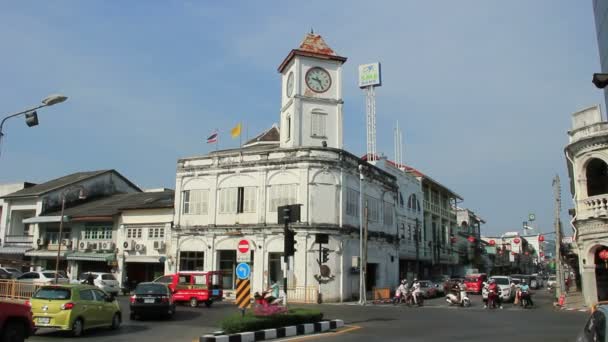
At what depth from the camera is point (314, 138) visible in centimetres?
4144

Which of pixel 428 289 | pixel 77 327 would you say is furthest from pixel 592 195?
pixel 77 327

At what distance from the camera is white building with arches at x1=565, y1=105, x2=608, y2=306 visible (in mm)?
27219

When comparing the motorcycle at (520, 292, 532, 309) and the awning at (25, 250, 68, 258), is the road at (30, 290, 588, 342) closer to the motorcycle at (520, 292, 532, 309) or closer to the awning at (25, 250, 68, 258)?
the motorcycle at (520, 292, 532, 309)

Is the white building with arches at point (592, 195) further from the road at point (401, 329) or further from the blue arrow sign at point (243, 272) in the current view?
the blue arrow sign at point (243, 272)

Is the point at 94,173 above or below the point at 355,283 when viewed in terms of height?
above

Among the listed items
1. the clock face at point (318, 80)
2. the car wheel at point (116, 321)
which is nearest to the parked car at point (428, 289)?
the clock face at point (318, 80)

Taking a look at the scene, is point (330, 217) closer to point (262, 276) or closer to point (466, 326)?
point (262, 276)

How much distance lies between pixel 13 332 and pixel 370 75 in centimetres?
4587

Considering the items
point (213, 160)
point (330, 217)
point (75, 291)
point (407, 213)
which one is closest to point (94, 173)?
point (213, 160)

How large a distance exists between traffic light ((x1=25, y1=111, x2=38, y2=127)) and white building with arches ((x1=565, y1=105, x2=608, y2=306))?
25.7 m

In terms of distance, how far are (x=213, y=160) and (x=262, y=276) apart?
9604 millimetres

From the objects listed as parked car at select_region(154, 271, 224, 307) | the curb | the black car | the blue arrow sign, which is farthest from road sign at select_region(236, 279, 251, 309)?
parked car at select_region(154, 271, 224, 307)

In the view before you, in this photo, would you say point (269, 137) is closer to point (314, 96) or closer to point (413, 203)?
point (314, 96)

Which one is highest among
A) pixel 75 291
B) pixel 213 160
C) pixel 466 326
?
pixel 213 160
